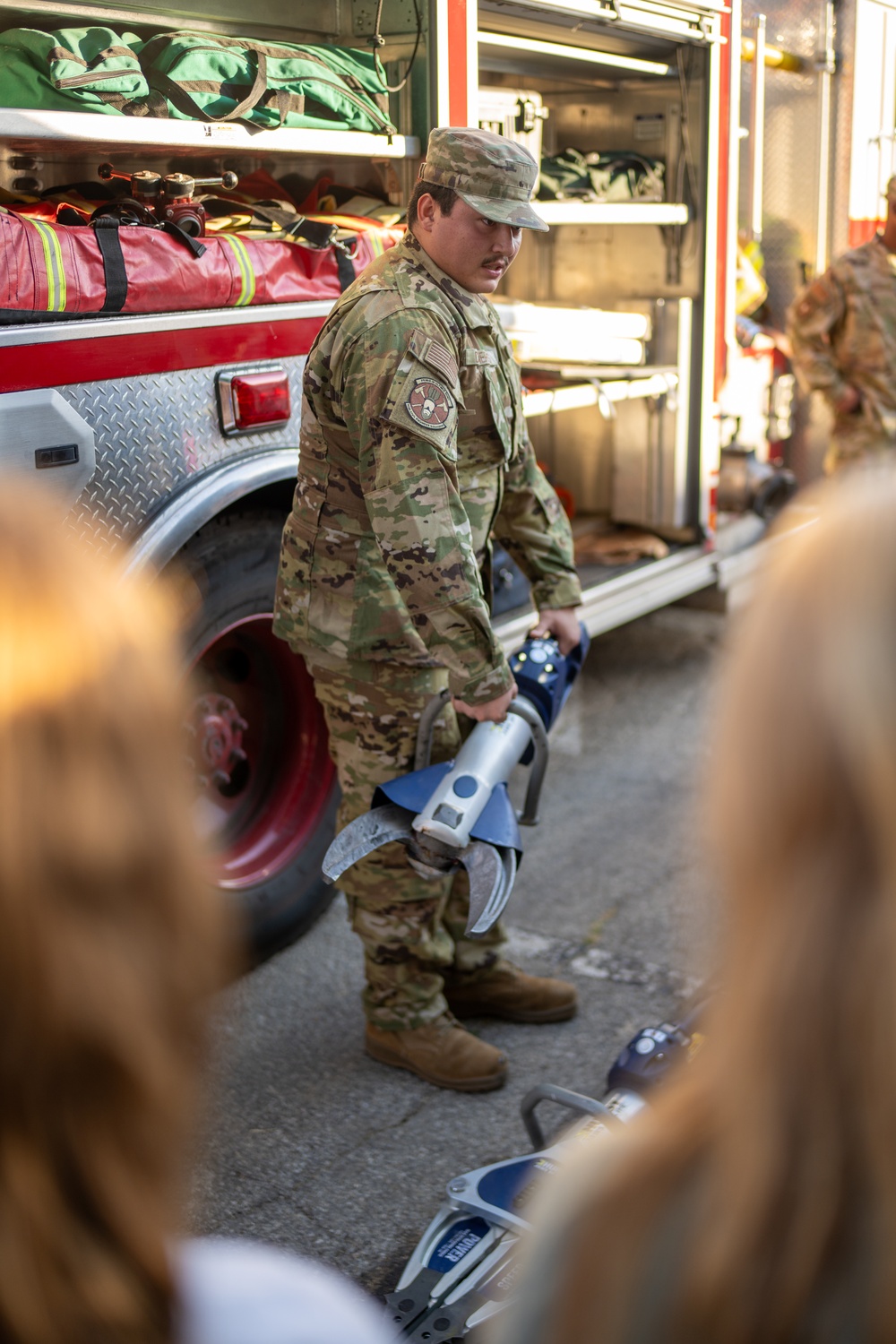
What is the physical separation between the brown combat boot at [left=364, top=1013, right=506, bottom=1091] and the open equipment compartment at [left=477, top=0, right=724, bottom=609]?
2.24m

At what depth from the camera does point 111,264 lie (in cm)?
280

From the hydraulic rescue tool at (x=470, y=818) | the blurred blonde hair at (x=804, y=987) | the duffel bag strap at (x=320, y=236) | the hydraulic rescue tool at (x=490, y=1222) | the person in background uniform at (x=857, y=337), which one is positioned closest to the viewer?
the blurred blonde hair at (x=804, y=987)

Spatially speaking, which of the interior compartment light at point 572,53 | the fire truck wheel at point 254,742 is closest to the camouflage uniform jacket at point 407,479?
the fire truck wheel at point 254,742

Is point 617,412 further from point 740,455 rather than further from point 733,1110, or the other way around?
point 733,1110

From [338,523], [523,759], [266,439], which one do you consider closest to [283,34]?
[266,439]

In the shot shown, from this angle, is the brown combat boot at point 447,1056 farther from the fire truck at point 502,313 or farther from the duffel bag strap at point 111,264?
the duffel bag strap at point 111,264

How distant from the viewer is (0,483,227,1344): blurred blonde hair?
0.73 m

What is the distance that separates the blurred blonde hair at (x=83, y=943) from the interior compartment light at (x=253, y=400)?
7.76 feet

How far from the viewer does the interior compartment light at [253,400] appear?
3.10 m

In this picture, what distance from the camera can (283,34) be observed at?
3777 millimetres

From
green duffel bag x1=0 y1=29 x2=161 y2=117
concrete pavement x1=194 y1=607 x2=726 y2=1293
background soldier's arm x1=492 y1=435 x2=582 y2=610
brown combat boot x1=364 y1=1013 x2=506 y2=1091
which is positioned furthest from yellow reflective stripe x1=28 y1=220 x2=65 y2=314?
brown combat boot x1=364 y1=1013 x2=506 y2=1091

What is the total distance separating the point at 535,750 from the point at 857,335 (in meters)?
3.17

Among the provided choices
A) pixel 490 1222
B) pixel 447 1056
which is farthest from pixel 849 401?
pixel 490 1222

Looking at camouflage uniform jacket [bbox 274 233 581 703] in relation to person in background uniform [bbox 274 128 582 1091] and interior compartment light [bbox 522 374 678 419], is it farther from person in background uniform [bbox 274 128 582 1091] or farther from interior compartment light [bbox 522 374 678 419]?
interior compartment light [bbox 522 374 678 419]
